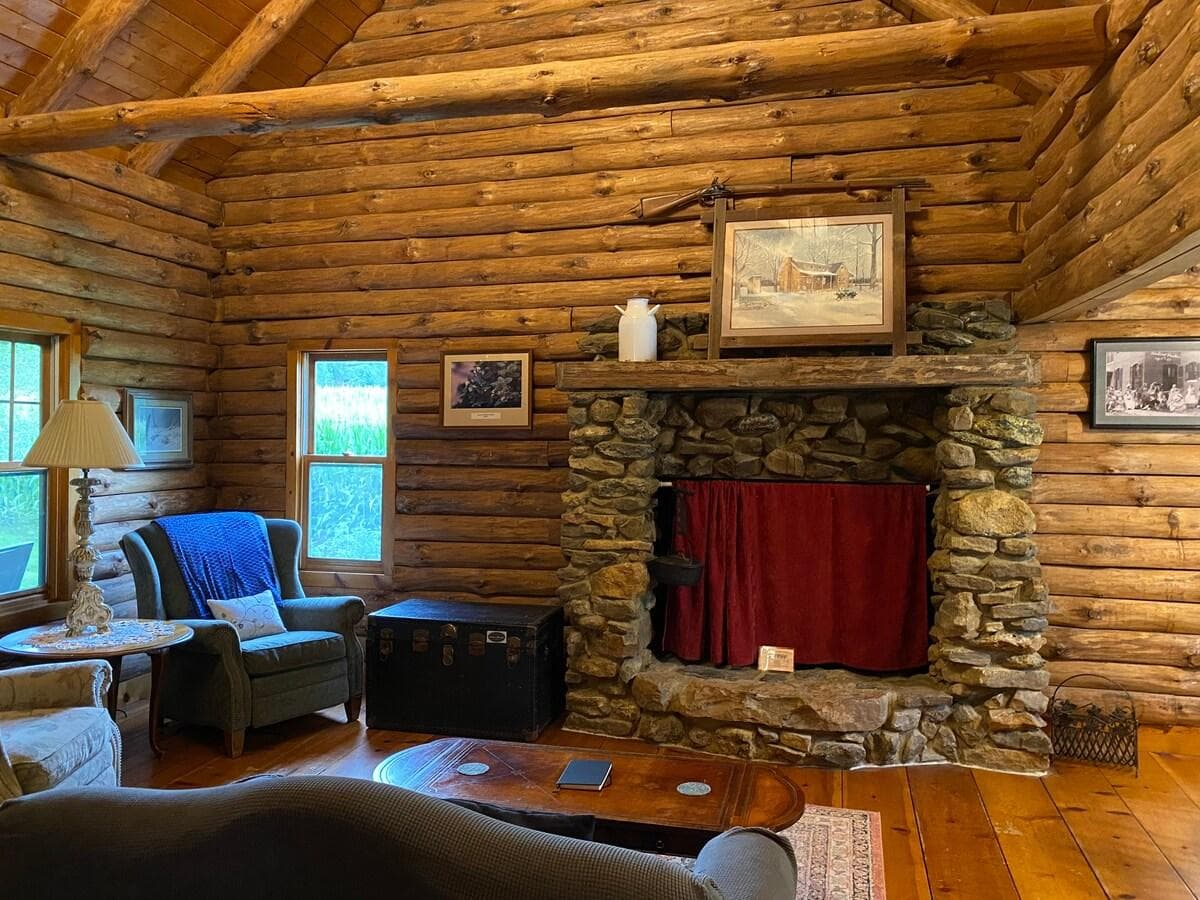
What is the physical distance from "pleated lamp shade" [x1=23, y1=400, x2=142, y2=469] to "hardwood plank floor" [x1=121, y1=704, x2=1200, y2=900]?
1445mm

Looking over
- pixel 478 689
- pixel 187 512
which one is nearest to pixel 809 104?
pixel 478 689

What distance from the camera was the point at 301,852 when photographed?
1.31 m

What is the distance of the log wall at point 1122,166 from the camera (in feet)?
9.08

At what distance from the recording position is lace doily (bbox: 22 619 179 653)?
3.79m

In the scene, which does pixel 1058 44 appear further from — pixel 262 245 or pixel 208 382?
pixel 208 382

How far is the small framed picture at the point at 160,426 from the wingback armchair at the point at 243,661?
1.04 m

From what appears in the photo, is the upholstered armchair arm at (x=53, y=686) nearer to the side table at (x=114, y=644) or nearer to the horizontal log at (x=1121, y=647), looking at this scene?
the side table at (x=114, y=644)

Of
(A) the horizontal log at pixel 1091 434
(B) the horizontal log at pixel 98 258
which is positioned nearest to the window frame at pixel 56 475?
(B) the horizontal log at pixel 98 258

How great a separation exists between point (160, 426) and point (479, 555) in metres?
2.23

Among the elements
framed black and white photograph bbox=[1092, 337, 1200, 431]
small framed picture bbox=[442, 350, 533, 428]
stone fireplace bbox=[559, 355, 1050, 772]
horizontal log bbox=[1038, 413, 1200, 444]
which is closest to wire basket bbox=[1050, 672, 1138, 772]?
stone fireplace bbox=[559, 355, 1050, 772]

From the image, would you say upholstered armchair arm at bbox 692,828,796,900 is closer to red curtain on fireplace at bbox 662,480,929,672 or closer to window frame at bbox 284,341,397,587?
red curtain on fireplace at bbox 662,480,929,672

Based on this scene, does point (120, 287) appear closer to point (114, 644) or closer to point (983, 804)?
point (114, 644)

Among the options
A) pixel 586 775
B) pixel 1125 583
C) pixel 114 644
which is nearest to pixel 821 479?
pixel 1125 583

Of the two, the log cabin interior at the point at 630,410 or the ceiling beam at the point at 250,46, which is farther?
the ceiling beam at the point at 250,46
